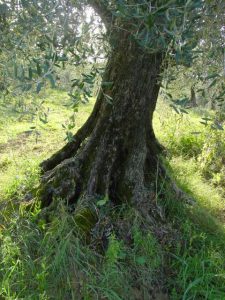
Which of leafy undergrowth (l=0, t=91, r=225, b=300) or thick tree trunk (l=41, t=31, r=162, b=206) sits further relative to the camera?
thick tree trunk (l=41, t=31, r=162, b=206)

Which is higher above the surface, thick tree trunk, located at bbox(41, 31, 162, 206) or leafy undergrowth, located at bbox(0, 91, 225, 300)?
thick tree trunk, located at bbox(41, 31, 162, 206)

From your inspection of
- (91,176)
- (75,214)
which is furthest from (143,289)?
(91,176)

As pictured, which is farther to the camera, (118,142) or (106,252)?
(118,142)

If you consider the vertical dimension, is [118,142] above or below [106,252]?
above

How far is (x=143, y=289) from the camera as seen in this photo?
3125 mm

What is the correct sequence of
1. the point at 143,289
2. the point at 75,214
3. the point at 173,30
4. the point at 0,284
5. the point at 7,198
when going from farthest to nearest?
the point at 7,198 < the point at 75,214 < the point at 143,289 < the point at 0,284 < the point at 173,30

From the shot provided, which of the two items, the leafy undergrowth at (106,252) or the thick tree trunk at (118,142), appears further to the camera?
the thick tree trunk at (118,142)

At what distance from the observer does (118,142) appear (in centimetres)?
407

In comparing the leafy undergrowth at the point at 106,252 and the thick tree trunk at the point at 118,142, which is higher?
the thick tree trunk at the point at 118,142

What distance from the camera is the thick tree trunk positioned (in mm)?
3893

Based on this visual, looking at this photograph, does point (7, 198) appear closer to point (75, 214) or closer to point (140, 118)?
point (75, 214)

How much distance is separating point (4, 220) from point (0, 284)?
910mm

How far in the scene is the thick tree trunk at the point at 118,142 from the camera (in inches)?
153

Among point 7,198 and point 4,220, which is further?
point 7,198
